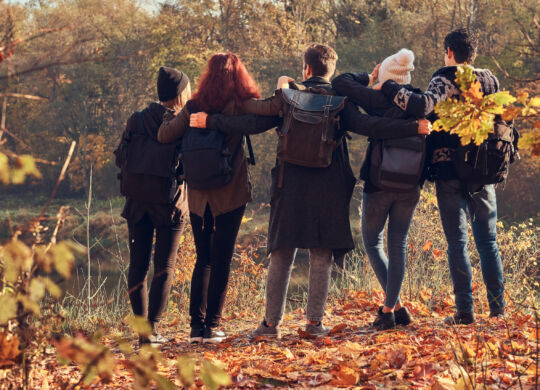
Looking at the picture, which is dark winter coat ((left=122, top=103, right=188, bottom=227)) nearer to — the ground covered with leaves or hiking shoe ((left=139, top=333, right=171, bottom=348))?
hiking shoe ((left=139, top=333, right=171, bottom=348))

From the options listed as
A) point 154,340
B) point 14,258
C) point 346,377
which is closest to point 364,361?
point 346,377

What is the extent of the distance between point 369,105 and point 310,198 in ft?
2.21

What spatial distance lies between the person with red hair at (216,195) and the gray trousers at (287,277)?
0.98 feet

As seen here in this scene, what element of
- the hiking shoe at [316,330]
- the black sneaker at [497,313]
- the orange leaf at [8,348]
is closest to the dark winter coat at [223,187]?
the hiking shoe at [316,330]

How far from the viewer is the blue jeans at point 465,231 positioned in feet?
13.1

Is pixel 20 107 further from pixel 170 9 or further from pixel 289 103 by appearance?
pixel 289 103

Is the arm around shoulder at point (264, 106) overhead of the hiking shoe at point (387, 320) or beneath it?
overhead

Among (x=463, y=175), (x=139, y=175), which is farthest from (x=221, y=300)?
(x=463, y=175)

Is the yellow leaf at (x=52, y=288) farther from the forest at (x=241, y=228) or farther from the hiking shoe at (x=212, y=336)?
the hiking shoe at (x=212, y=336)

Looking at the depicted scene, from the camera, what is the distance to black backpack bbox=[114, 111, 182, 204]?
13.1ft

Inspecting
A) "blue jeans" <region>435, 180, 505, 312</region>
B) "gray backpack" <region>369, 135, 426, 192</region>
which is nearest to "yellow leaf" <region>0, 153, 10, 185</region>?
"gray backpack" <region>369, 135, 426, 192</region>

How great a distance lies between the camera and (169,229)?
4.06 meters

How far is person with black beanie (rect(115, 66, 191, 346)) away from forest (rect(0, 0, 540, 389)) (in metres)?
0.35

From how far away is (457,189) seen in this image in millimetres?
3967
